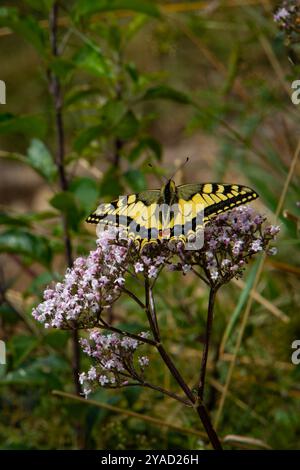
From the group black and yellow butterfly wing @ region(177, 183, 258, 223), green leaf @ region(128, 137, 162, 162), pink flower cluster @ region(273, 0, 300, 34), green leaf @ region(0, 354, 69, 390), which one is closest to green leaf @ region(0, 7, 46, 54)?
green leaf @ region(128, 137, 162, 162)

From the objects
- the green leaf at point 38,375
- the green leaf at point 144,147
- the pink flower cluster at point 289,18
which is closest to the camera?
the pink flower cluster at point 289,18

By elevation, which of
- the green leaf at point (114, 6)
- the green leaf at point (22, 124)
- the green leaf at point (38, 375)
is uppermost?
the green leaf at point (114, 6)

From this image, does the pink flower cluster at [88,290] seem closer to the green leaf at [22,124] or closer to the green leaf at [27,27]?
the green leaf at [22,124]

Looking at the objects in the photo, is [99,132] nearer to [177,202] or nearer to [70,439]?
[177,202]

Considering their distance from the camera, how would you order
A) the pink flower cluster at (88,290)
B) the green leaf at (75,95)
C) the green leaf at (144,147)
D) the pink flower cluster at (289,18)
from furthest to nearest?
the green leaf at (144,147) → the green leaf at (75,95) → the pink flower cluster at (289,18) → the pink flower cluster at (88,290)

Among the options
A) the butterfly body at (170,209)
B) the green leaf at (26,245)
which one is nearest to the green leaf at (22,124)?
the green leaf at (26,245)
